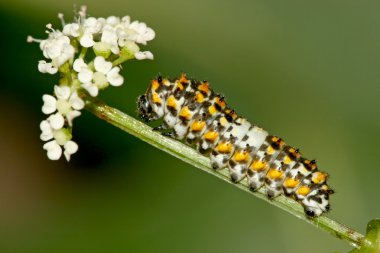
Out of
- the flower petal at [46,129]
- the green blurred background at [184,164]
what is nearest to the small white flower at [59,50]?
the flower petal at [46,129]

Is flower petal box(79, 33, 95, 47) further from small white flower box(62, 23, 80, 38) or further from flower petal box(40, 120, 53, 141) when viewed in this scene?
flower petal box(40, 120, 53, 141)

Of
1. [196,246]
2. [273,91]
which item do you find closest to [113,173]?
[196,246]

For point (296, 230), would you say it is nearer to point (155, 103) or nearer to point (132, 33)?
point (155, 103)

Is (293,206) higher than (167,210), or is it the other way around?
(167,210)

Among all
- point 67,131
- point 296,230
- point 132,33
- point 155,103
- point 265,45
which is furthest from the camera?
point 265,45

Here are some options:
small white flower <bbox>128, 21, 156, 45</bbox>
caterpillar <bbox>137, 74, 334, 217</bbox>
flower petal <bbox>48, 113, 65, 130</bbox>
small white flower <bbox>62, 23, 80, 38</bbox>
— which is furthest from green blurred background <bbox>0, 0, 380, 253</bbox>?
flower petal <bbox>48, 113, 65, 130</bbox>

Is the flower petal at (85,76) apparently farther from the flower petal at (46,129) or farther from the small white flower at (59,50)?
the flower petal at (46,129)

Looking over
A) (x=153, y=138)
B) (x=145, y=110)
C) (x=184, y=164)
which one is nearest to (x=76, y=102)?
(x=153, y=138)

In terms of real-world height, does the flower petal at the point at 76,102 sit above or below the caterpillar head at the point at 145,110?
below
